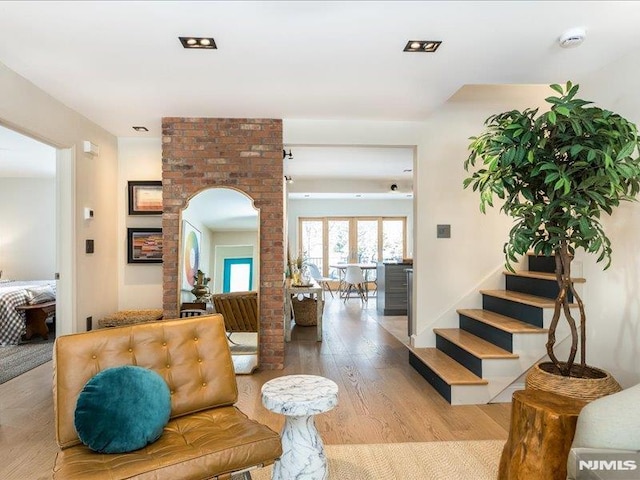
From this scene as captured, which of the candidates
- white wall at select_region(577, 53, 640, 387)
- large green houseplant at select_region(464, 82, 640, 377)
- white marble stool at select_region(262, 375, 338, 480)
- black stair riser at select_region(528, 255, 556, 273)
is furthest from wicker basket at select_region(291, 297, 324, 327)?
white marble stool at select_region(262, 375, 338, 480)

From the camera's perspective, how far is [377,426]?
277 cm

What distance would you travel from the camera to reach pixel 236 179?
4031 millimetres

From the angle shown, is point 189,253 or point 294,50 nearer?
point 294,50

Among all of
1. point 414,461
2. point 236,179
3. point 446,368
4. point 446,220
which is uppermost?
point 236,179

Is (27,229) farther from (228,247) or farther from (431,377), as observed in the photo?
(431,377)

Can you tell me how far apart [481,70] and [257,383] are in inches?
120

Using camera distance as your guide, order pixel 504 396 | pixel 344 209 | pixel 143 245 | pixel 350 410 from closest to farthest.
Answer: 1. pixel 350 410
2. pixel 504 396
3. pixel 143 245
4. pixel 344 209

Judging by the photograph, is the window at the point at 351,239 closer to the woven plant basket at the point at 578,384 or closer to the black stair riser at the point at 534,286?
the black stair riser at the point at 534,286

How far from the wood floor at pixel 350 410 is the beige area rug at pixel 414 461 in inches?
3.9

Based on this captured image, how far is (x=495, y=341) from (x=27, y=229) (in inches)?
300

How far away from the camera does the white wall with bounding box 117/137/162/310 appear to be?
14.9ft

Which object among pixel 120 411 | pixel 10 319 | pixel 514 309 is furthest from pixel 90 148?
pixel 514 309

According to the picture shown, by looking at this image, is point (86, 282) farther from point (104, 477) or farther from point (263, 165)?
point (104, 477)

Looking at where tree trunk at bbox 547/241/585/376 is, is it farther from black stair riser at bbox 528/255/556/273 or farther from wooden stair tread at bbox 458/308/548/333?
black stair riser at bbox 528/255/556/273
